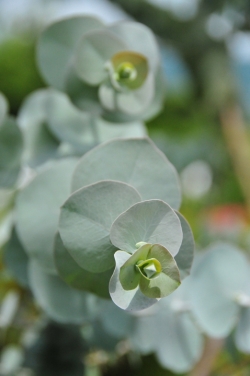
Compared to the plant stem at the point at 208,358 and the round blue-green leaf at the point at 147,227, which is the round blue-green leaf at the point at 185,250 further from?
the plant stem at the point at 208,358

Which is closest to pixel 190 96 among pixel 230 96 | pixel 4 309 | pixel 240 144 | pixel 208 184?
pixel 230 96

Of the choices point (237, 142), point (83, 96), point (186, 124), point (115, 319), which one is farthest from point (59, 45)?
point (186, 124)

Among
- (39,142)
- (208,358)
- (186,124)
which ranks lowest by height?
(186,124)

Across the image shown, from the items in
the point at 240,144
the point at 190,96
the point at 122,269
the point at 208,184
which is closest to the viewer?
the point at 122,269

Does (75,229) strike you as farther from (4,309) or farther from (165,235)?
(4,309)

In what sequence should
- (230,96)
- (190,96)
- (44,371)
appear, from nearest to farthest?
(44,371) < (230,96) < (190,96)

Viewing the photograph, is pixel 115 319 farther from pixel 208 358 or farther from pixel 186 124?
pixel 186 124

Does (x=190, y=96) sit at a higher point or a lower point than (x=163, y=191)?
lower
